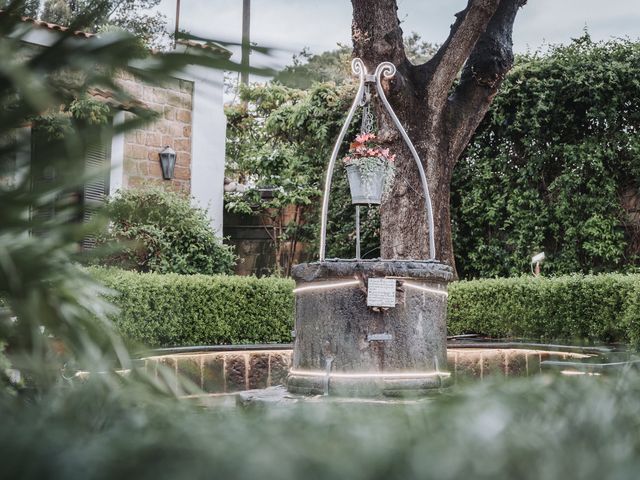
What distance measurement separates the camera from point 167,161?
10.2 metres

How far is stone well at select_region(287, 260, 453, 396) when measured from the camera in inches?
209

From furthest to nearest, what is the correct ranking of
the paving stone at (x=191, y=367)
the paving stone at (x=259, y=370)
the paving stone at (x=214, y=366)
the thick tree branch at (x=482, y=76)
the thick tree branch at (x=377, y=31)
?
1. the thick tree branch at (x=482, y=76)
2. the thick tree branch at (x=377, y=31)
3. the paving stone at (x=259, y=370)
4. the paving stone at (x=214, y=366)
5. the paving stone at (x=191, y=367)

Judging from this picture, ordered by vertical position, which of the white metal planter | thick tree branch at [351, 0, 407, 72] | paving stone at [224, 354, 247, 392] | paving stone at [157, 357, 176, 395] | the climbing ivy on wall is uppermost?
thick tree branch at [351, 0, 407, 72]

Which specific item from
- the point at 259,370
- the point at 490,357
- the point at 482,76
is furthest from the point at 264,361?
the point at 482,76

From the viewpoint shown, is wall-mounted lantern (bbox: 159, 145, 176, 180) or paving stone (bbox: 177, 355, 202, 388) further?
wall-mounted lantern (bbox: 159, 145, 176, 180)

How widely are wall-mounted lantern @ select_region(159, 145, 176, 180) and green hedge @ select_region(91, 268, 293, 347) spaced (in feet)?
8.86

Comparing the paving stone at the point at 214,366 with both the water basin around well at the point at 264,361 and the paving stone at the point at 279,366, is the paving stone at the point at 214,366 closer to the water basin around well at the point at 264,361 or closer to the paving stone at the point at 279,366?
the water basin around well at the point at 264,361

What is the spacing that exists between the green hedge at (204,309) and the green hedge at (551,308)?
6.42ft

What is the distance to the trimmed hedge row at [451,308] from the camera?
7082 millimetres

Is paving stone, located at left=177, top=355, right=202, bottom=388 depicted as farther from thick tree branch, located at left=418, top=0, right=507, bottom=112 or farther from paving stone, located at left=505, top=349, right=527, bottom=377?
thick tree branch, located at left=418, top=0, right=507, bottom=112

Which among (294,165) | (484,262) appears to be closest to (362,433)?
(484,262)

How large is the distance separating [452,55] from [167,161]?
3.84 m

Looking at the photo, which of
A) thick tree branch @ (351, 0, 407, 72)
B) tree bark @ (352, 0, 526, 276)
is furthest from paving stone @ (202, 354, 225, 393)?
thick tree branch @ (351, 0, 407, 72)

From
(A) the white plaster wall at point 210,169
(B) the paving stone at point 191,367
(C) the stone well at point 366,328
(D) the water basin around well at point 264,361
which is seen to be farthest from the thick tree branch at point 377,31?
(B) the paving stone at point 191,367
